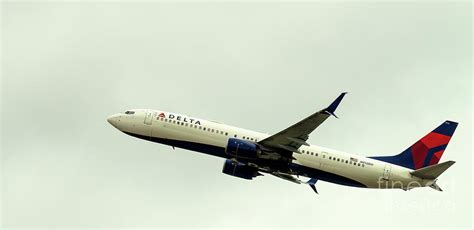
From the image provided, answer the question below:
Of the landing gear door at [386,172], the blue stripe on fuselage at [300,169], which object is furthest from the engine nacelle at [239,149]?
the landing gear door at [386,172]

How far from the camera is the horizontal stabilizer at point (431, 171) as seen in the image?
70.2 meters

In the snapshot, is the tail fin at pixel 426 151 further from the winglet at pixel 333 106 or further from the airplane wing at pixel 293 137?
the winglet at pixel 333 106

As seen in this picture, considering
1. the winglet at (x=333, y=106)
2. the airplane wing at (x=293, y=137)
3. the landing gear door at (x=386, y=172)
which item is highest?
the winglet at (x=333, y=106)

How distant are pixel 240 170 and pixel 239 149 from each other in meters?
6.12

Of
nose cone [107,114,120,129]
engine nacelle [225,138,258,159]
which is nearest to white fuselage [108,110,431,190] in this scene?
engine nacelle [225,138,258,159]

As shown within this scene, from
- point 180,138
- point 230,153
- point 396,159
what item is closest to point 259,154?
point 230,153

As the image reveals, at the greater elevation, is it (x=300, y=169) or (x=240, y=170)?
(x=300, y=169)

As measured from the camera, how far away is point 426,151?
7675cm

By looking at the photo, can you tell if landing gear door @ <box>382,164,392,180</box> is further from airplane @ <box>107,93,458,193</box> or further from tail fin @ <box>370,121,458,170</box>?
tail fin @ <box>370,121,458,170</box>

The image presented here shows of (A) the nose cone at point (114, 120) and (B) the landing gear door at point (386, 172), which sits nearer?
(B) the landing gear door at point (386, 172)

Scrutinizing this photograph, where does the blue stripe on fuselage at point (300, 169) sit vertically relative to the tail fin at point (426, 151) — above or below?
below

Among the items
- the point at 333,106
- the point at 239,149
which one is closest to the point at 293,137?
the point at 239,149

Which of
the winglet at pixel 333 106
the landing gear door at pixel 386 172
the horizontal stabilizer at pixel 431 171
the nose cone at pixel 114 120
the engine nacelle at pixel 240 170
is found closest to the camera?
the winglet at pixel 333 106

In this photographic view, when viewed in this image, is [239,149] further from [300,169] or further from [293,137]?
[300,169]
